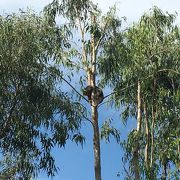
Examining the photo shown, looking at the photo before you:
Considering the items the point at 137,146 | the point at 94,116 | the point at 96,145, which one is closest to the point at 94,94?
the point at 94,116

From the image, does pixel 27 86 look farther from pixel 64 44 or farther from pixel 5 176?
pixel 5 176

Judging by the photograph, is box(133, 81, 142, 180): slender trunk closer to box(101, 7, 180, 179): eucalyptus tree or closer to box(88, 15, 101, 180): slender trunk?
box(101, 7, 180, 179): eucalyptus tree

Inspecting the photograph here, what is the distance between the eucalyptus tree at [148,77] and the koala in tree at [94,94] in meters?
0.59

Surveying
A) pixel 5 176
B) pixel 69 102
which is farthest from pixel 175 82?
pixel 5 176

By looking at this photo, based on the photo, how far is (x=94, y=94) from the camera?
50.1 feet

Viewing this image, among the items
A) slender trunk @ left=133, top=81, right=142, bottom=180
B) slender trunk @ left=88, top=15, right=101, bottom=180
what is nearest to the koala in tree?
slender trunk @ left=88, top=15, right=101, bottom=180

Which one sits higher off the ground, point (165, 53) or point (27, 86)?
point (165, 53)

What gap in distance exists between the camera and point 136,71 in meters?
15.1

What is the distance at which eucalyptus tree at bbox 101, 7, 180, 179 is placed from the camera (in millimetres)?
14977

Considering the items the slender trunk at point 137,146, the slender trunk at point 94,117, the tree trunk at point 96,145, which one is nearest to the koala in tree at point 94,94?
the slender trunk at point 94,117

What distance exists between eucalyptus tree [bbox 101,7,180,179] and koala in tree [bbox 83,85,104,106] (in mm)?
586

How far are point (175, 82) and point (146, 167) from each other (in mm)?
3162

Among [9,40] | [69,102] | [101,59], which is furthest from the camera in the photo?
[101,59]

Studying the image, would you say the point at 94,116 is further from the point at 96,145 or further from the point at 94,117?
the point at 96,145
